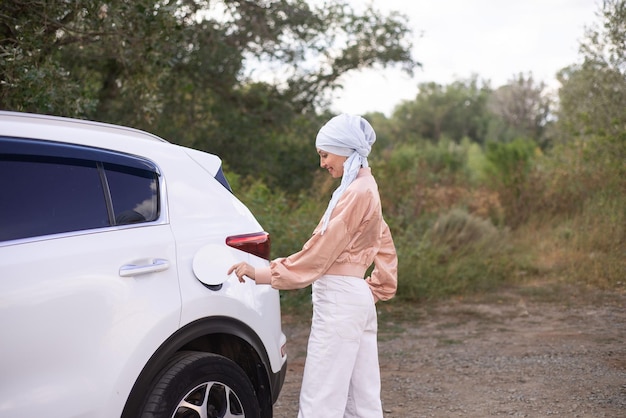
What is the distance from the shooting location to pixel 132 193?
3.48m

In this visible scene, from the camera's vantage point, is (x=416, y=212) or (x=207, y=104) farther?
(x=207, y=104)

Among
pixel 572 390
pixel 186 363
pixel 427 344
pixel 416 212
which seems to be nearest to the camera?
pixel 186 363

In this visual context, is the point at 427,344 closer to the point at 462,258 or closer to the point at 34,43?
the point at 462,258

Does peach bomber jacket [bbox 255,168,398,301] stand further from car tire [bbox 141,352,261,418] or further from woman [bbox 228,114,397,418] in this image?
car tire [bbox 141,352,261,418]

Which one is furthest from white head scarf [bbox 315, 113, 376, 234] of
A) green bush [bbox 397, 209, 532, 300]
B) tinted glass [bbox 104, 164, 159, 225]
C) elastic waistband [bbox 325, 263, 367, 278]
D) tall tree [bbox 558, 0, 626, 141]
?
tall tree [bbox 558, 0, 626, 141]

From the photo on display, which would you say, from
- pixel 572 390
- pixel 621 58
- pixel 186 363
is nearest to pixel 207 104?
pixel 621 58

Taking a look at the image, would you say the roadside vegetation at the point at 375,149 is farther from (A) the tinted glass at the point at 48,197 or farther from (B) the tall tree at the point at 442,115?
(B) the tall tree at the point at 442,115

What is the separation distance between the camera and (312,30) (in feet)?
46.6

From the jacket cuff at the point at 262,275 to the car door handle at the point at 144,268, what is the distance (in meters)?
0.45

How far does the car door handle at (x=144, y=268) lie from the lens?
321 centimetres

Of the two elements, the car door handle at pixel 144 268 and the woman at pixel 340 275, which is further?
the woman at pixel 340 275

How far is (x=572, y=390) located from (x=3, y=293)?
183 inches

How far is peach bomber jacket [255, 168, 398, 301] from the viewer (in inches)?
141

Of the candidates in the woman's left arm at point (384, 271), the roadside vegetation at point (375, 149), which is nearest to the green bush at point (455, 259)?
the roadside vegetation at point (375, 149)
